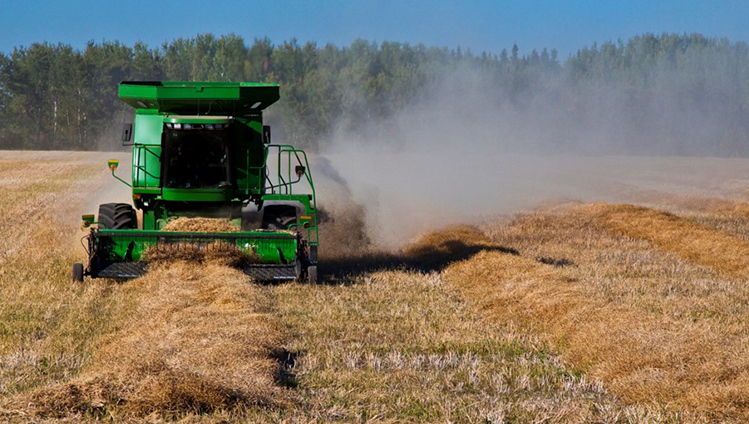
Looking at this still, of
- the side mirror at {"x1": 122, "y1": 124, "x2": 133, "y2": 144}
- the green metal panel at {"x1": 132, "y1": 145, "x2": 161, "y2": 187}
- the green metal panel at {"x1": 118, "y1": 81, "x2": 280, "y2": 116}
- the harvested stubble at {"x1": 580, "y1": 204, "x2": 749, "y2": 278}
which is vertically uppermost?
the green metal panel at {"x1": 118, "y1": 81, "x2": 280, "y2": 116}

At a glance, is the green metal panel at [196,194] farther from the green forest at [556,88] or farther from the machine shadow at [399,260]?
the green forest at [556,88]

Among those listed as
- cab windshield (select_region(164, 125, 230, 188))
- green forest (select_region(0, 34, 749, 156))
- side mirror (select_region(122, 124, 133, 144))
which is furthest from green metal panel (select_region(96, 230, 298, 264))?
green forest (select_region(0, 34, 749, 156))

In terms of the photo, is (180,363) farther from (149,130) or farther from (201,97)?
(149,130)

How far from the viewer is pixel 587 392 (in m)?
6.34

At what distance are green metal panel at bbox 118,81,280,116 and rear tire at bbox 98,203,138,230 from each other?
1.48 metres

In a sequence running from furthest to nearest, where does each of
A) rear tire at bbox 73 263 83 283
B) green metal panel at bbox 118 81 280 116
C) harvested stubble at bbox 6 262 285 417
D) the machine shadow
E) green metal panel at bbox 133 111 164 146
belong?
the machine shadow, green metal panel at bbox 133 111 164 146, green metal panel at bbox 118 81 280 116, rear tire at bbox 73 263 83 283, harvested stubble at bbox 6 262 285 417

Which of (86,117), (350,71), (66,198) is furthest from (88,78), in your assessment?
(66,198)

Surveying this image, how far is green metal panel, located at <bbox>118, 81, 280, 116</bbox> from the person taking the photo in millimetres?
12039

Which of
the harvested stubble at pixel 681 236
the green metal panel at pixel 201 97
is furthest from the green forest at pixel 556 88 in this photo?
the green metal panel at pixel 201 97

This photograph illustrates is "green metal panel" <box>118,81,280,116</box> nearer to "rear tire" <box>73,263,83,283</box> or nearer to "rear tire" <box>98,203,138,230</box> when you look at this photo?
"rear tire" <box>98,203,138,230</box>

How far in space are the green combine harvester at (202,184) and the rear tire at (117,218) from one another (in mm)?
14

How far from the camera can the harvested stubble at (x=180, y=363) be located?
17.3ft

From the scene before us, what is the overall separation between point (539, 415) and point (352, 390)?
1271 mm

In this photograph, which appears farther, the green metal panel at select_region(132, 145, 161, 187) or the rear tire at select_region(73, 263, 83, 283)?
the green metal panel at select_region(132, 145, 161, 187)
